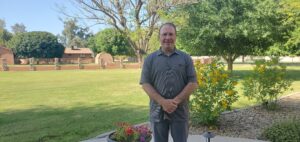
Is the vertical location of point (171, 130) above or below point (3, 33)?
below

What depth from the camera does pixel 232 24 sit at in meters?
19.1

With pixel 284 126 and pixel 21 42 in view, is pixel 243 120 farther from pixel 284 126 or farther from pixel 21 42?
pixel 21 42

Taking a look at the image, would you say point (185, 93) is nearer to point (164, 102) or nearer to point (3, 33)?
point (164, 102)

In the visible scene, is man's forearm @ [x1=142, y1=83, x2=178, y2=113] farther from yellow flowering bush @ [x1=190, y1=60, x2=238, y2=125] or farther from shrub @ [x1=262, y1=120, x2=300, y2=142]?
yellow flowering bush @ [x1=190, y1=60, x2=238, y2=125]

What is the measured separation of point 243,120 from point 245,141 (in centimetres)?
178

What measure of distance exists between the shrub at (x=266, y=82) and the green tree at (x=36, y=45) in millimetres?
65670

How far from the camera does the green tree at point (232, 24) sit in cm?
1880

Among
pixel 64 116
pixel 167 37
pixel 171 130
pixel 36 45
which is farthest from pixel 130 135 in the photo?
pixel 36 45

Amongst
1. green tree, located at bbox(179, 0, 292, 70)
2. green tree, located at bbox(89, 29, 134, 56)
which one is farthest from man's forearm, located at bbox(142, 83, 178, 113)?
green tree, located at bbox(89, 29, 134, 56)

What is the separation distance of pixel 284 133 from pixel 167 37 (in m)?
3.33

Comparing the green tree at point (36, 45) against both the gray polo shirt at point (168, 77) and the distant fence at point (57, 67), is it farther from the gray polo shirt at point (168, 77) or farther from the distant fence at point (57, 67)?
the gray polo shirt at point (168, 77)

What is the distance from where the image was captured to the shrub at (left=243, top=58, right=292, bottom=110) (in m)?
8.36

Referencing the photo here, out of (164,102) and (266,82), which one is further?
(266,82)

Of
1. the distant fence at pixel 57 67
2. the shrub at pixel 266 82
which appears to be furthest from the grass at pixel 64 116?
the distant fence at pixel 57 67
